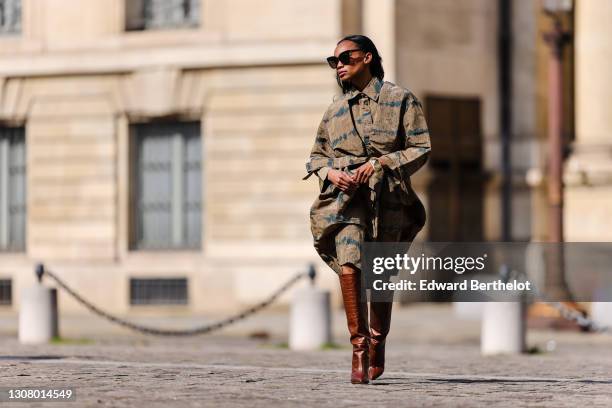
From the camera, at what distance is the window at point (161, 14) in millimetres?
25312

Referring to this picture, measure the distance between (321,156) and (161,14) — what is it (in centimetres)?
1622

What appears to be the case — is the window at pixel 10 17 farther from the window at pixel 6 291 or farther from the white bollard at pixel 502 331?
the white bollard at pixel 502 331

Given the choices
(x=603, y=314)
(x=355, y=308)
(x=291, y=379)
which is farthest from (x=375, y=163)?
(x=603, y=314)

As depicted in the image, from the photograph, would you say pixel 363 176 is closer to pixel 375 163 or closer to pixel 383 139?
pixel 375 163

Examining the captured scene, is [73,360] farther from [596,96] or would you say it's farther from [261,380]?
[596,96]

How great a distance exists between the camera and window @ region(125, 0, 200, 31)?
25312 millimetres

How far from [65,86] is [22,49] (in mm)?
875

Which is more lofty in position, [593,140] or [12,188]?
[593,140]

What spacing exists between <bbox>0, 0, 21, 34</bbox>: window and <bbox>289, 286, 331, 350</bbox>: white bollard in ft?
35.3

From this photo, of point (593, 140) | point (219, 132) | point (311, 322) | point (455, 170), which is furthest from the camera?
point (455, 170)

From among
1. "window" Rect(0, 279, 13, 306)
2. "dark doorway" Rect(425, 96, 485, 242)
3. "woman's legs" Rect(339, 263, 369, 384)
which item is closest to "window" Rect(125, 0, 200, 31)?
"dark doorway" Rect(425, 96, 485, 242)

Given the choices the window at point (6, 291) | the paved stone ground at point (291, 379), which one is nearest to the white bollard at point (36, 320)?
the paved stone ground at point (291, 379)

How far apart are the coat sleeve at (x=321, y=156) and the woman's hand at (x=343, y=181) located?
156 millimetres

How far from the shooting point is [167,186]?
2544 centimetres
